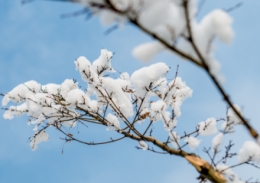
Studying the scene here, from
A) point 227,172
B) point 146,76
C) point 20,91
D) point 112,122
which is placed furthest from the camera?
point 20,91

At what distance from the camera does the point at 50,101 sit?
5707 mm

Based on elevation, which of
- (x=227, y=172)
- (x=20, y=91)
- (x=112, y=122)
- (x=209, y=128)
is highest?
(x=20, y=91)

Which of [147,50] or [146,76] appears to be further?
[146,76]

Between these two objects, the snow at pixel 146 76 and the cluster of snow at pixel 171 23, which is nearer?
the cluster of snow at pixel 171 23

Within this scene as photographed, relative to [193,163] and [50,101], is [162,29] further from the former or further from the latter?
[50,101]

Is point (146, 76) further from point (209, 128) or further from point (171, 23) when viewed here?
point (171, 23)

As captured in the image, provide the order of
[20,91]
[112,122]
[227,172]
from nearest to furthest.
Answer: [227,172] → [112,122] → [20,91]

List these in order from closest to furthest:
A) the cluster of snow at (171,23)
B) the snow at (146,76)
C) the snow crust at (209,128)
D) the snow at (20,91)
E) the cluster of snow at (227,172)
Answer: the cluster of snow at (171,23), the cluster of snow at (227,172), the snow crust at (209,128), the snow at (146,76), the snow at (20,91)

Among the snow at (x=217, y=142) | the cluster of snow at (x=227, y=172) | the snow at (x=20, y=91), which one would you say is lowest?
the cluster of snow at (x=227, y=172)

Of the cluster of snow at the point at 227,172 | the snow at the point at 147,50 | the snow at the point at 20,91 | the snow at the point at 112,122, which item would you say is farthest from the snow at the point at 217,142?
the snow at the point at 20,91

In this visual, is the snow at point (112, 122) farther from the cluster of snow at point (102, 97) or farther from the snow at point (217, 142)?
the snow at point (217, 142)

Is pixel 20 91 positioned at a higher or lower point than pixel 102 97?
higher

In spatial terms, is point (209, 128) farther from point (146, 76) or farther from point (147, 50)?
point (147, 50)

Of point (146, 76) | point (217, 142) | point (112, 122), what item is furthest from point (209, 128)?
point (112, 122)
